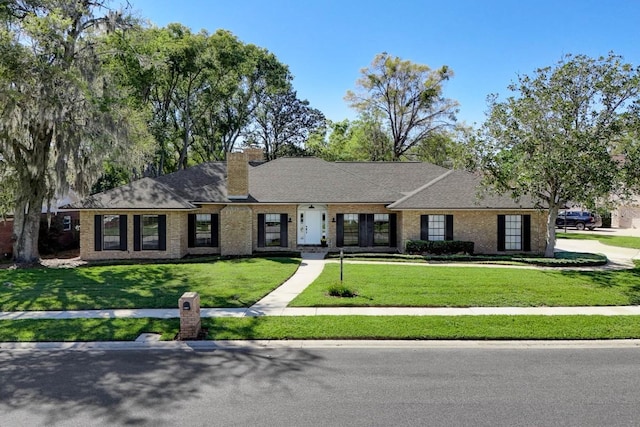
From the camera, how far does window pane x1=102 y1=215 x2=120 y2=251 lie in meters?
20.6

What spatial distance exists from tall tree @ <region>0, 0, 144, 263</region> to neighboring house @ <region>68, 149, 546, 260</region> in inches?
83.1

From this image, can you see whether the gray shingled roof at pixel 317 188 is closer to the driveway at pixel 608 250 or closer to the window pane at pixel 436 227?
the window pane at pixel 436 227

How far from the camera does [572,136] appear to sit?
1594 centimetres

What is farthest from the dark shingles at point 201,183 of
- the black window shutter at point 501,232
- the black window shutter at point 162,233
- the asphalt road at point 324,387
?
the asphalt road at point 324,387

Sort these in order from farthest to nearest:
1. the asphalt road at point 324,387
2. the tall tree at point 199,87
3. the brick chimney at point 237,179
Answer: the tall tree at point 199,87, the brick chimney at point 237,179, the asphalt road at point 324,387

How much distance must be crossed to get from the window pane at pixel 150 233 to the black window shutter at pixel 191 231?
163cm

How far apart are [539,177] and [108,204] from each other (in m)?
19.0

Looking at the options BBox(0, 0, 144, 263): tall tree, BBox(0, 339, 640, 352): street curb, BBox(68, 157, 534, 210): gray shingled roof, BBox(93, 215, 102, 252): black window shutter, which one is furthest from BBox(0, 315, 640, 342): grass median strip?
BBox(93, 215, 102, 252): black window shutter

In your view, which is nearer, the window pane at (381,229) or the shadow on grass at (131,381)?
the shadow on grass at (131,381)

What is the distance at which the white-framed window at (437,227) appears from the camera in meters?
21.0

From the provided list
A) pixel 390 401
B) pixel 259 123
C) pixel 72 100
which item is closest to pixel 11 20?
pixel 72 100

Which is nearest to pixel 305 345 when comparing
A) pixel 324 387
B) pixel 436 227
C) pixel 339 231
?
pixel 324 387

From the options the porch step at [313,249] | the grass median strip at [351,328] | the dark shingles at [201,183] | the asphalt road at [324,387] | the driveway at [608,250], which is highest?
the dark shingles at [201,183]

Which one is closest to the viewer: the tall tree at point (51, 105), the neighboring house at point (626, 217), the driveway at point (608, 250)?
the tall tree at point (51, 105)
